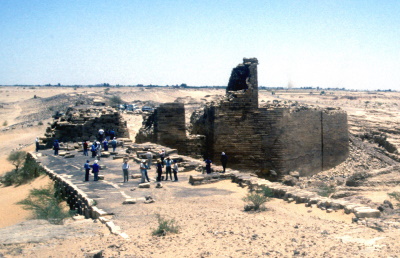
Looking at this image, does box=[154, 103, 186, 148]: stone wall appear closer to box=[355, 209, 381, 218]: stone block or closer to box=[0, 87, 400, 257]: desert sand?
box=[0, 87, 400, 257]: desert sand

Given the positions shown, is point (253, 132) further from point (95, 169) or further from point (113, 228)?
point (113, 228)

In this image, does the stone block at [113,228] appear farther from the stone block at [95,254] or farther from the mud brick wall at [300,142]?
the mud brick wall at [300,142]

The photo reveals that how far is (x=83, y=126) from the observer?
20562mm

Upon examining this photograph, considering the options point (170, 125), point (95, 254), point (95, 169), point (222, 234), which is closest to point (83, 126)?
point (170, 125)

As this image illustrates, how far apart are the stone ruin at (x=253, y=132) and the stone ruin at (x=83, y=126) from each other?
469 cm

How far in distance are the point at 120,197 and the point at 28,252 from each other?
12.3 ft

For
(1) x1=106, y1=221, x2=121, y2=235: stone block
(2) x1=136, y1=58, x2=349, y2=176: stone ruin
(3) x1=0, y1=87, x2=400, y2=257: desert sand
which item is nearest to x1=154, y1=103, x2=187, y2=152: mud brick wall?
(2) x1=136, y1=58, x2=349, y2=176: stone ruin

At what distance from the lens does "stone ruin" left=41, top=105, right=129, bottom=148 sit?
20406 millimetres

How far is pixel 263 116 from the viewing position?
48.0 feet

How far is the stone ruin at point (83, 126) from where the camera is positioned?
20.4m

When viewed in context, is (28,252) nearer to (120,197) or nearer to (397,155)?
(120,197)

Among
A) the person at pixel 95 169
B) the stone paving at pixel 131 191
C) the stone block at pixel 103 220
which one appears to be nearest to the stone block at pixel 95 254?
the stone paving at pixel 131 191

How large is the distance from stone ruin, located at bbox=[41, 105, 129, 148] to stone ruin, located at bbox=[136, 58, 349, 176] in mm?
4693

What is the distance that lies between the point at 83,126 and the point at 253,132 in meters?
9.87
